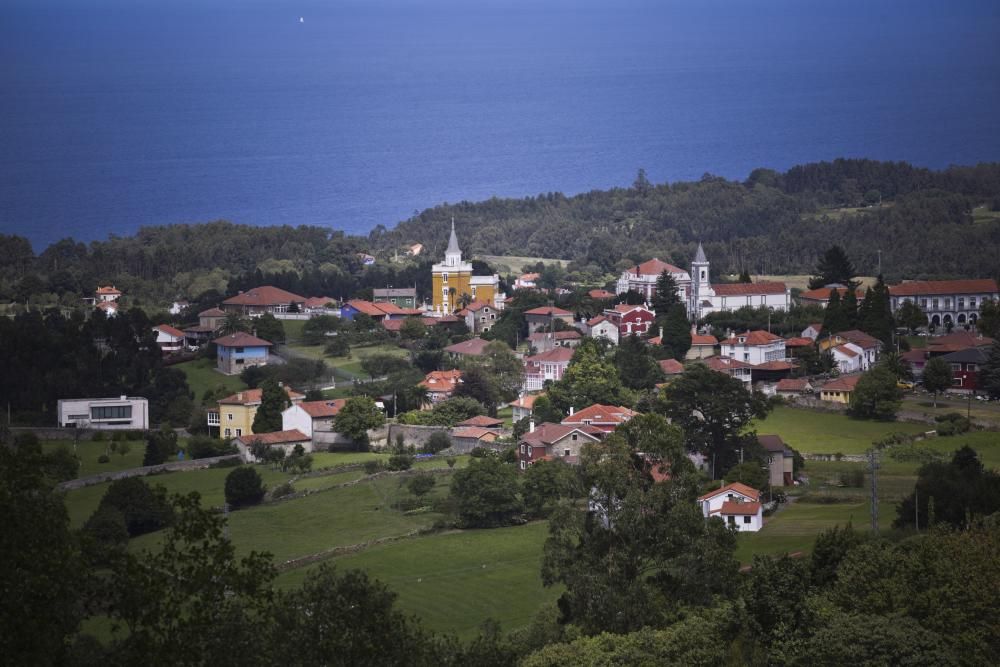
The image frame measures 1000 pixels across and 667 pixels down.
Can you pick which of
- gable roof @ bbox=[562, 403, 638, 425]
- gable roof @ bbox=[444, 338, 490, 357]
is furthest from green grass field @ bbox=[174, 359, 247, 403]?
gable roof @ bbox=[562, 403, 638, 425]

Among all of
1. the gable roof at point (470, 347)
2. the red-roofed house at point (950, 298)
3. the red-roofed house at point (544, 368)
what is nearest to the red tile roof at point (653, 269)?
the red-roofed house at point (950, 298)

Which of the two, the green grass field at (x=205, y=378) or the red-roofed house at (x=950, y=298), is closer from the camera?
the green grass field at (x=205, y=378)

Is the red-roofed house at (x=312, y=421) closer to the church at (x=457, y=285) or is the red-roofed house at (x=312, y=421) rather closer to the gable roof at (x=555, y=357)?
the gable roof at (x=555, y=357)

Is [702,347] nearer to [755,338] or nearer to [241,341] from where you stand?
[755,338]

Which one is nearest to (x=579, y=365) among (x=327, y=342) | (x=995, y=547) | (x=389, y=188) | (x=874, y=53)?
(x=327, y=342)

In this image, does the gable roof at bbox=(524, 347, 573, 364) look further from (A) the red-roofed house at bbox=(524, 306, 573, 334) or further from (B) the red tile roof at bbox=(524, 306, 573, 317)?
(B) the red tile roof at bbox=(524, 306, 573, 317)

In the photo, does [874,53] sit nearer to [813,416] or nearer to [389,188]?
[389,188]
